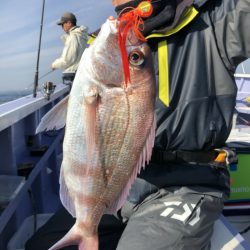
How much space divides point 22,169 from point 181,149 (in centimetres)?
193

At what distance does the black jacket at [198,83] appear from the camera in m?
2.18

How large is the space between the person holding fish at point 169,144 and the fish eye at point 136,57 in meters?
0.07

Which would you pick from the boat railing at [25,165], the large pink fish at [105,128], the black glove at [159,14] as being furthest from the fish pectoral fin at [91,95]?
the boat railing at [25,165]

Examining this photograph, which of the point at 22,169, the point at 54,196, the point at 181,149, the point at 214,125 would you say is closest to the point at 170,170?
the point at 181,149

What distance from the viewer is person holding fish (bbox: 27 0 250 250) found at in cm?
170

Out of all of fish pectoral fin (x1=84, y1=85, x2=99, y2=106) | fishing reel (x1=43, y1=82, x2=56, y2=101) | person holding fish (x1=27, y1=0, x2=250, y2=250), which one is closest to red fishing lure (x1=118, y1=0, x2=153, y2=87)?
person holding fish (x1=27, y1=0, x2=250, y2=250)

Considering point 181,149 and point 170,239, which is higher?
point 181,149

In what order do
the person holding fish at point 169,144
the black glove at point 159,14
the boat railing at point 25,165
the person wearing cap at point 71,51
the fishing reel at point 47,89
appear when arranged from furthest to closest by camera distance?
the person wearing cap at point 71,51 < the fishing reel at point 47,89 < the boat railing at point 25,165 < the black glove at point 159,14 < the person holding fish at point 169,144

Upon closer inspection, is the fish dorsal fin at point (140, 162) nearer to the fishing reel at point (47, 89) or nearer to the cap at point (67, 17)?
the fishing reel at point (47, 89)

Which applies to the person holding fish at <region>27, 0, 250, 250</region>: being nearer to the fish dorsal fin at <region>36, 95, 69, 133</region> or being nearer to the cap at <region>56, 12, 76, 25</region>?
the fish dorsal fin at <region>36, 95, 69, 133</region>

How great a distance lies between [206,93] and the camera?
7.22 ft

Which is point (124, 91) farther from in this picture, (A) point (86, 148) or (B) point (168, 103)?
(B) point (168, 103)

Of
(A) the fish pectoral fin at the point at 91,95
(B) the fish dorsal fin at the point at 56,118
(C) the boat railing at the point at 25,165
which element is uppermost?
(A) the fish pectoral fin at the point at 91,95

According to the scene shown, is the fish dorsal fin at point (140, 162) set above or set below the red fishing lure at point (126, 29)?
below
